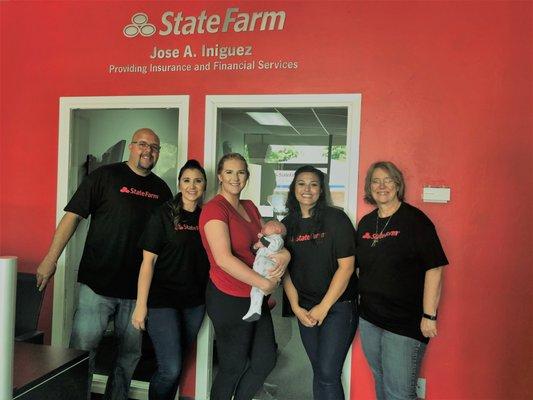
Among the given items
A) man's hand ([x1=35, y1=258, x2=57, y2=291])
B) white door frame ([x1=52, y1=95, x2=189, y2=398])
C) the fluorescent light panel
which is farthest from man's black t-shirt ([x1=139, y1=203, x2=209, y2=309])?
the fluorescent light panel

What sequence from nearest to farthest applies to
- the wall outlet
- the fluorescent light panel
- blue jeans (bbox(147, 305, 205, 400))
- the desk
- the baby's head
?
1. the desk
2. the baby's head
3. blue jeans (bbox(147, 305, 205, 400))
4. the wall outlet
5. the fluorescent light panel

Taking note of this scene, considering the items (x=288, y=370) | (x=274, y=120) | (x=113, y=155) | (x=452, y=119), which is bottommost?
(x=288, y=370)

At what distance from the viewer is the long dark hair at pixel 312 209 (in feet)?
7.36

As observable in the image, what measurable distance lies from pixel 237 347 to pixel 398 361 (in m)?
0.81

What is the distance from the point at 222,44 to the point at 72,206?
56.8 inches

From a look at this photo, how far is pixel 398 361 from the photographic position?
6.77ft

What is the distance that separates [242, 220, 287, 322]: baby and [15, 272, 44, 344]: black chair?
131 centimetres

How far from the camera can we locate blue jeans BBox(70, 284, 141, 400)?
249 cm

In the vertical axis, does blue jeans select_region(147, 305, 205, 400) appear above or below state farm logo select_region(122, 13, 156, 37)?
below

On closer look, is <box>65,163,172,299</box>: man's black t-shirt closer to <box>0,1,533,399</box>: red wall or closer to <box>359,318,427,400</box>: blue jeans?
<box>0,1,533,399</box>: red wall

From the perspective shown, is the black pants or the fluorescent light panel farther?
the fluorescent light panel

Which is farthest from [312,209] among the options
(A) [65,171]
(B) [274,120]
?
(B) [274,120]

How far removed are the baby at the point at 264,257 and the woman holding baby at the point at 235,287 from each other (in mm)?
31

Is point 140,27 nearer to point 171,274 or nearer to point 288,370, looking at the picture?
point 171,274
